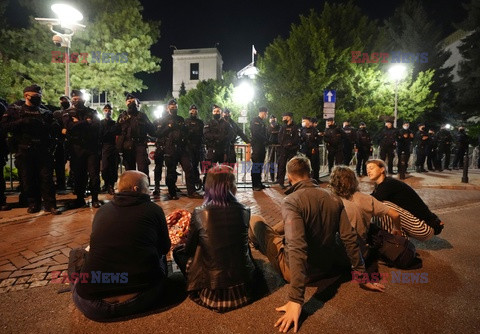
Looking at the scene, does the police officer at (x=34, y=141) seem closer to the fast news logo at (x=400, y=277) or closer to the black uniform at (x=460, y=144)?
the fast news logo at (x=400, y=277)

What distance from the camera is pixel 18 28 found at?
1681cm

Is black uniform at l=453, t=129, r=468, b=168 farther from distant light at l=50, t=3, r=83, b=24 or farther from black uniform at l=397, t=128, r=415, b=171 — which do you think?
distant light at l=50, t=3, r=83, b=24

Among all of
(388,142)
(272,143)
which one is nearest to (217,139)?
(272,143)

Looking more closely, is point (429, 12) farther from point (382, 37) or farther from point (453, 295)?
point (453, 295)

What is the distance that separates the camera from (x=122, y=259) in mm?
2574

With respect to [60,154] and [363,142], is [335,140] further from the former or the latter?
[60,154]

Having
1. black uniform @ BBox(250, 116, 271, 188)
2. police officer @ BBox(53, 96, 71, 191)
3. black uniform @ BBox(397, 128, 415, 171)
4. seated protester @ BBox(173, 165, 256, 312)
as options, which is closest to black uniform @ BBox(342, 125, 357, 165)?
black uniform @ BBox(397, 128, 415, 171)

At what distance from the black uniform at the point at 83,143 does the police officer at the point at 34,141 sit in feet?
1.08

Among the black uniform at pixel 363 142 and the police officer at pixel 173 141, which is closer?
the police officer at pixel 173 141

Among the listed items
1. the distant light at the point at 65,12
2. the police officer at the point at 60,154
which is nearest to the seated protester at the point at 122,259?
the police officer at the point at 60,154

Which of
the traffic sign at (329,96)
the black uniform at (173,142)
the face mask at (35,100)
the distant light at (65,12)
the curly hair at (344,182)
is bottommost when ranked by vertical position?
the curly hair at (344,182)

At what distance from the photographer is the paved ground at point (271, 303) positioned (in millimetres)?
2684

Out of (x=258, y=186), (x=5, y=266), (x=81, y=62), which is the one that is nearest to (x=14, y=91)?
(x=81, y=62)

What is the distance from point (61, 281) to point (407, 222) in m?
4.30
